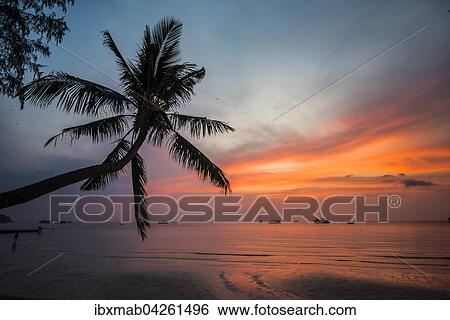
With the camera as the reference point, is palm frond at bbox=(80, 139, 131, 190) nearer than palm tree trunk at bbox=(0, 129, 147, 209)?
No

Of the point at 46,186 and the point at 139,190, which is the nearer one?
the point at 46,186

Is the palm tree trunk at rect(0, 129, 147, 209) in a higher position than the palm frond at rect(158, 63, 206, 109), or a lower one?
lower

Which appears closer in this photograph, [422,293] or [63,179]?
[63,179]

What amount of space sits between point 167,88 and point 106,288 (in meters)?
7.34

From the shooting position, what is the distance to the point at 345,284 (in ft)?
38.3

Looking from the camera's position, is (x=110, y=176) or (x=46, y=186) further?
(x=110, y=176)

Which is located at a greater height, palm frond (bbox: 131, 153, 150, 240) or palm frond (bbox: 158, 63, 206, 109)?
palm frond (bbox: 158, 63, 206, 109)

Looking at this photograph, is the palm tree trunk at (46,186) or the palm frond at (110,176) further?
the palm frond at (110,176)

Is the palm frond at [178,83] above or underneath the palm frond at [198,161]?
above

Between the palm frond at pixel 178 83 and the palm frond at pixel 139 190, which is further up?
the palm frond at pixel 178 83
